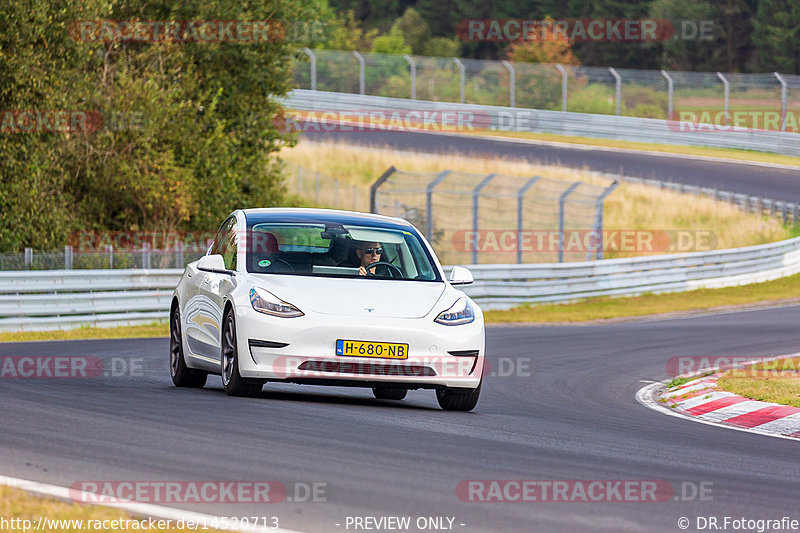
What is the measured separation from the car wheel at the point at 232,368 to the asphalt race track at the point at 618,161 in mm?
31910

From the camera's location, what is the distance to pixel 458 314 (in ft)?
33.7

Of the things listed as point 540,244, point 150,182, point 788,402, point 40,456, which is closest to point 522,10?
point 540,244

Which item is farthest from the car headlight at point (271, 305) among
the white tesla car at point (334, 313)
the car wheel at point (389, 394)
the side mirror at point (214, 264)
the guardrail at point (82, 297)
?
the guardrail at point (82, 297)

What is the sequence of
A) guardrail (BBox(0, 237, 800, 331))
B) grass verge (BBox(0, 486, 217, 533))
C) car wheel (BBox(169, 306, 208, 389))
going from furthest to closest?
guardrail (BBox(0, 237, 800, 331)) < car wheel (BBox(169, 306, 208, 389)) < grass verge (BBox(0, 486, 217, 533))

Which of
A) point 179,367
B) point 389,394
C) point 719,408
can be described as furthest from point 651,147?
point 179,367

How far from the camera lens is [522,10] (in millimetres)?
83938

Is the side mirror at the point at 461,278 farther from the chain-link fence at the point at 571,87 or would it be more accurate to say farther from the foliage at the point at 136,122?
the chain-link fence at the point at 571,87

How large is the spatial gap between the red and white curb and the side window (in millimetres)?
4227

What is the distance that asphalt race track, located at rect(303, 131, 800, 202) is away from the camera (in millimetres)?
41219

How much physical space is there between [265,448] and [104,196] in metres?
21.9

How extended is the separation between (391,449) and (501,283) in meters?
18.8

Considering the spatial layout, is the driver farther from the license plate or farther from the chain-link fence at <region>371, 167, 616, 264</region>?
the chain-link fence at <region>371, 167, 616, 264</region>

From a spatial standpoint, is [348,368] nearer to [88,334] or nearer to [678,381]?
[678,381]

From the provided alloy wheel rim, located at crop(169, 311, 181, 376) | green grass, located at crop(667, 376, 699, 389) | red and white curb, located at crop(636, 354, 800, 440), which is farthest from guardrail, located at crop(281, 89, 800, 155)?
alloy wheel rim, located at crop(169, 311, 181, 376)
